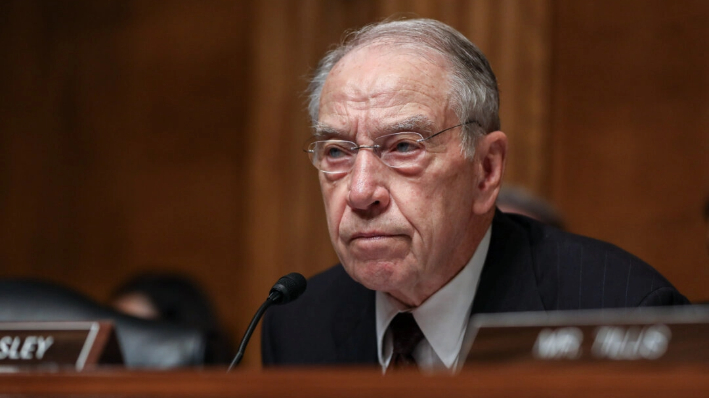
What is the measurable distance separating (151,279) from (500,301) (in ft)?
7.44

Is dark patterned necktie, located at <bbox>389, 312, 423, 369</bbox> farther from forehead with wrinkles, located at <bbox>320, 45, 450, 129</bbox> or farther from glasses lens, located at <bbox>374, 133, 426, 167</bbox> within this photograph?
forehead with wrinkles, located at <bbox>320, 45, 450, 129</bbox>

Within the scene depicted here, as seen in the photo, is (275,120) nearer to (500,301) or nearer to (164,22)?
(164,22)

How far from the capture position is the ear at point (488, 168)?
1.94 meters

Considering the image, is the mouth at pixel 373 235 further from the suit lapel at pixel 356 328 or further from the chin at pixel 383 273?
the suit lapel at pixel 356 328

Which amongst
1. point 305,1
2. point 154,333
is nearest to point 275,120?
point 305,1

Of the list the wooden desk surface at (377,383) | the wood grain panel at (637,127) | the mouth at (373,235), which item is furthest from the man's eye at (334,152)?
the wood grain panel at (637,127)

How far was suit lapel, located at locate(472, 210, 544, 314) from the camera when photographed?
1.86 m

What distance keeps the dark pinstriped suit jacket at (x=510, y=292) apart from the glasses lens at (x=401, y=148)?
1.15 feet

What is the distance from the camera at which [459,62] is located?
1.93 meters

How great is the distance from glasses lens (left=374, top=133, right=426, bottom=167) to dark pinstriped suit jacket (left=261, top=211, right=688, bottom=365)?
350 mm

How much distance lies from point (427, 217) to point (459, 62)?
0.40m

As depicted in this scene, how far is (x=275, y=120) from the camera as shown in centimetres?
441

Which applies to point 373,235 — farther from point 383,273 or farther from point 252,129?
point 252,129

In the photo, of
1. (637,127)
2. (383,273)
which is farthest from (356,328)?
(637,127)
